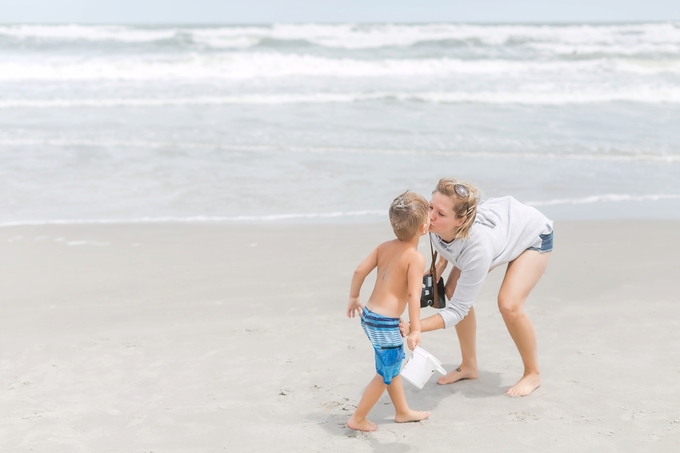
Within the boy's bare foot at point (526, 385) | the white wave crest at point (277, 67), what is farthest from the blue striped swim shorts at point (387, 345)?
the white wave crest at point (277, 67)

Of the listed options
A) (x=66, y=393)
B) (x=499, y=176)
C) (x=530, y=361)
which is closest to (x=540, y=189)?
(x=499, y=176)

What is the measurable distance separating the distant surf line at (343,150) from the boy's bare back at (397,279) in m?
6.54

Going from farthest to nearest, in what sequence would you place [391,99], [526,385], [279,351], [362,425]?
[391,99] → [279,351] → [526,385] → [362,425]

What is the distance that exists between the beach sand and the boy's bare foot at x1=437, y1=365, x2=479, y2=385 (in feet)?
0.11

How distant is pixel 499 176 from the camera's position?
8.42 meters

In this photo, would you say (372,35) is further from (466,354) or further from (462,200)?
(462,200)

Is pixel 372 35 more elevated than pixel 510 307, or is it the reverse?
pixel 372 35

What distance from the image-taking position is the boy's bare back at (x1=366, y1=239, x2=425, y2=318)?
3.10 meters

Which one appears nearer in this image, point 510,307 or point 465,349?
point 510,307

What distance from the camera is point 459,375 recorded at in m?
3.78

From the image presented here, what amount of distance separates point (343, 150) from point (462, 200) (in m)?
6.71

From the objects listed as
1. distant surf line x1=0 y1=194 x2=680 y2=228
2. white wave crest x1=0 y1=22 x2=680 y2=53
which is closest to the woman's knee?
distant surf line x1=0 y1=194 x2=680 y2=228

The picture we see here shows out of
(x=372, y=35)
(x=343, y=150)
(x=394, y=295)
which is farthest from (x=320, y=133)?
(x=372, y=35)

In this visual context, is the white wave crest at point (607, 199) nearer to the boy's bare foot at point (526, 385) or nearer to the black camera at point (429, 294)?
the boy's bare foot at point (526, 385)
